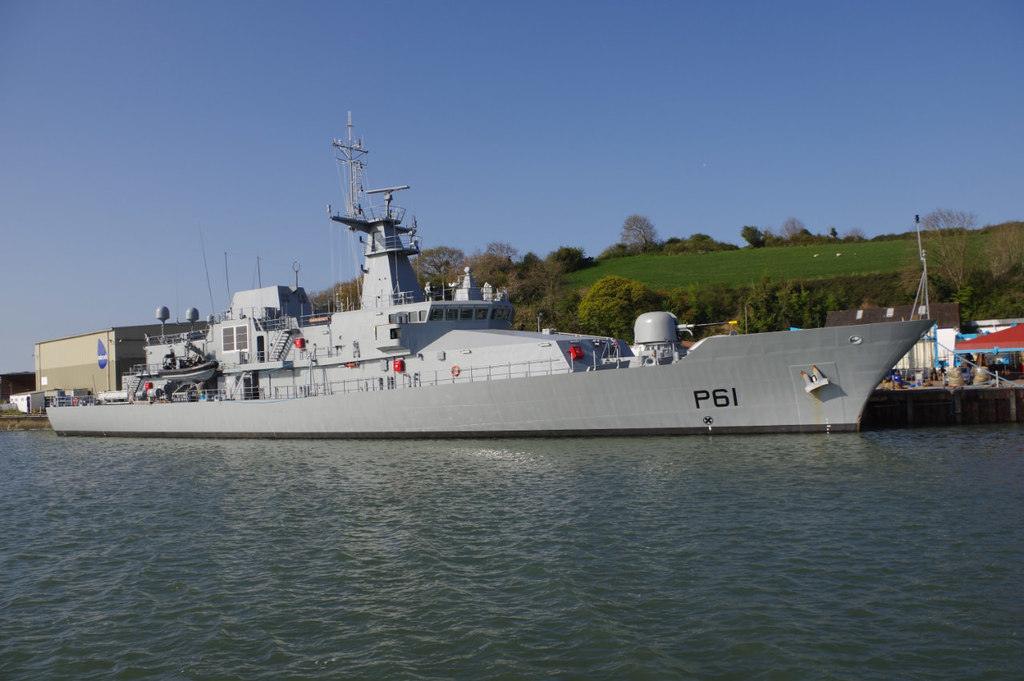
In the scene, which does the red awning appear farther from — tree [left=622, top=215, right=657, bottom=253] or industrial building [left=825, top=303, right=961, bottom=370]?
tree [left=622, top=215, right=657, bottom=253]

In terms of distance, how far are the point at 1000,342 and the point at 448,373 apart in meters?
22.8

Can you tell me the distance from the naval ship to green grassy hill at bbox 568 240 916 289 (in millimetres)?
32397

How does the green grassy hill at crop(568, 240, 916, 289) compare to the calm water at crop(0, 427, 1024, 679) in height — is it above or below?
above

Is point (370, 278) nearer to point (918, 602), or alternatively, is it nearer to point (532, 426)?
point (532, 426)

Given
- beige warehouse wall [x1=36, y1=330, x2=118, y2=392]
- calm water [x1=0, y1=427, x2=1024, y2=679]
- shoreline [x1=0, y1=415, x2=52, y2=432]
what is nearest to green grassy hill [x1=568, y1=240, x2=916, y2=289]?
beige warehouse wall [x1=36, y1=330, x2=118, y2=392]

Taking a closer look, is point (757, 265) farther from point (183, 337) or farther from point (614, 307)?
point (183, 337)

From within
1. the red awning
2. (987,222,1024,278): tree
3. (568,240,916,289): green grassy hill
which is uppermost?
(568,240,916,289): green grassy hill

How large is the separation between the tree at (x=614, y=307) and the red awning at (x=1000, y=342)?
805 inches

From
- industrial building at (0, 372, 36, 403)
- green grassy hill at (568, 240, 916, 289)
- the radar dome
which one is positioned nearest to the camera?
the radar dome

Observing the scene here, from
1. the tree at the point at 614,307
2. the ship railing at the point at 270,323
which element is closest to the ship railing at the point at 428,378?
the ship railing at the point at 270,323

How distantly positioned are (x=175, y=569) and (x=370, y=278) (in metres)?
17.6

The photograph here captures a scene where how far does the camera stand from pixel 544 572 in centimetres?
935

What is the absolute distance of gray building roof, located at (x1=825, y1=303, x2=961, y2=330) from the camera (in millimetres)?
38469

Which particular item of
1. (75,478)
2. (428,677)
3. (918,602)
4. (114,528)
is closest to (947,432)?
(918,602)
